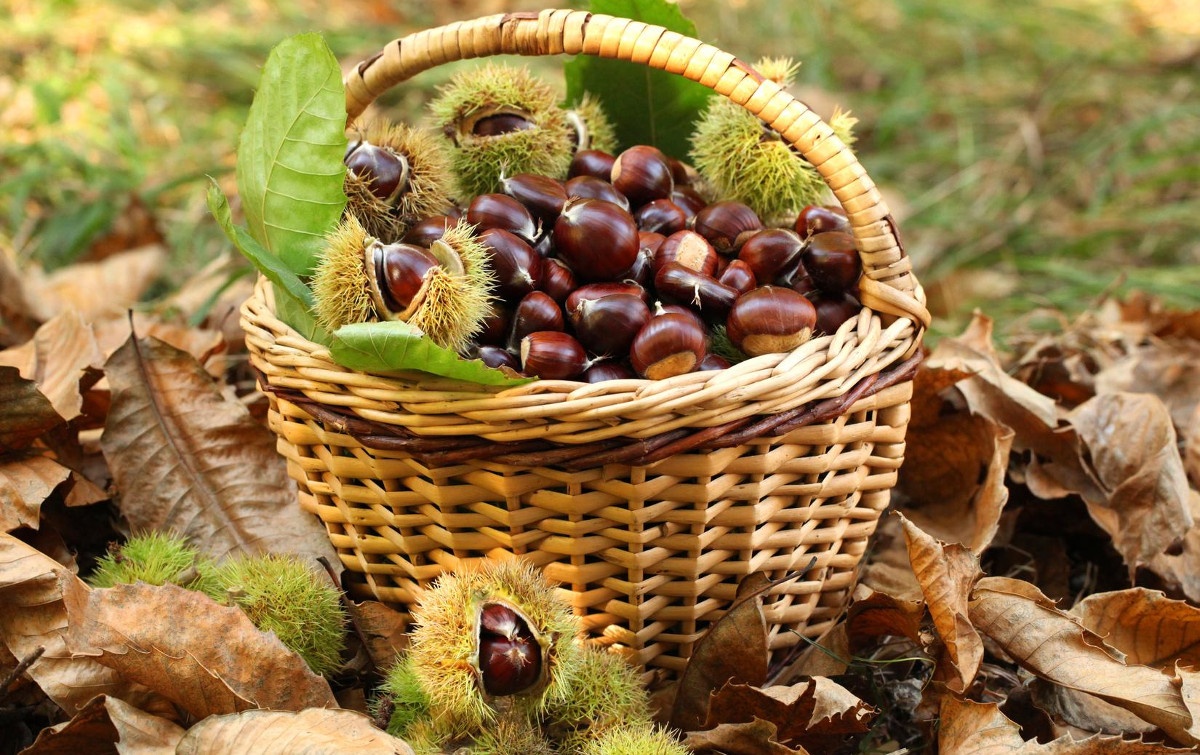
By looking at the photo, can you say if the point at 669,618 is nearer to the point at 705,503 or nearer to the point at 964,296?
the point at 705,503

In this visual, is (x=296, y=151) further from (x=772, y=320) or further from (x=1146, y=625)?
(x=1146, y=625)

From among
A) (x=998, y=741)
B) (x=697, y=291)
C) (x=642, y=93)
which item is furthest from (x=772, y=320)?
(x=642, y=93)

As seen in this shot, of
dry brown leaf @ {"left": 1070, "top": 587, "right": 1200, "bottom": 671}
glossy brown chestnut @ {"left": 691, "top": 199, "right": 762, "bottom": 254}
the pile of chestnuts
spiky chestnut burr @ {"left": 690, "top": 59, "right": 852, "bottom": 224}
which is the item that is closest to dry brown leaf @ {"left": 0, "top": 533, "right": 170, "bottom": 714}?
the pile of chestnuts

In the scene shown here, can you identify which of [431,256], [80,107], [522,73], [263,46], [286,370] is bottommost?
[80,107]

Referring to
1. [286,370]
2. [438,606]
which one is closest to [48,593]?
[286,370]

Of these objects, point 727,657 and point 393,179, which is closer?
point 727,657

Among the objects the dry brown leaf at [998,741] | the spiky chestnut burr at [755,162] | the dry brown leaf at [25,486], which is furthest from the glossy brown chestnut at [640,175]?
the dry brown leaf at [25,486]

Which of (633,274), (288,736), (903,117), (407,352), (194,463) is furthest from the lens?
(903,117)

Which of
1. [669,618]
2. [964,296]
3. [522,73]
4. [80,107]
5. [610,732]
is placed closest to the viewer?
[610,732]

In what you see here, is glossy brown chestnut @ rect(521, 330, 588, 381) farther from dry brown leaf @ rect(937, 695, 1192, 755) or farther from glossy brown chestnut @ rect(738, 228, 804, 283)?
dry brown leaf @ rect(937, 695, 1192, 755)
